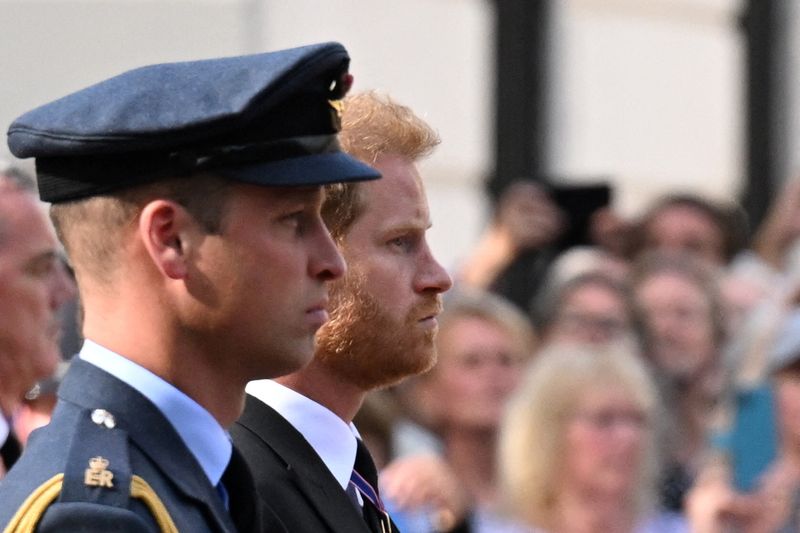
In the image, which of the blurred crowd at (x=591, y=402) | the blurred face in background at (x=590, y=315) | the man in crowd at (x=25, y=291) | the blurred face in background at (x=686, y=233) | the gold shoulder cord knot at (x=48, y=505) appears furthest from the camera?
A: the blurred face in background at (x=686, y=233)

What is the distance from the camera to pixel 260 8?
748cm

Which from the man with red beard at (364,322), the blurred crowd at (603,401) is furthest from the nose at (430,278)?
the blurred crowd at (603,401)

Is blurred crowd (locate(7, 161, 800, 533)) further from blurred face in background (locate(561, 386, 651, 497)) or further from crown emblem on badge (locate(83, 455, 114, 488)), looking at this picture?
crown emblem on badge (locate(83, 455, 114, 488))

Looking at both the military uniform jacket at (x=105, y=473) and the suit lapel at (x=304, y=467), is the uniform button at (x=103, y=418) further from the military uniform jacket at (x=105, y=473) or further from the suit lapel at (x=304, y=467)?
the suit lapel at (x=304, y=467)

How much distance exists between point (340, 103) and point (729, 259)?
4818 millimetres

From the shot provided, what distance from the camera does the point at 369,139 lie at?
2795mm

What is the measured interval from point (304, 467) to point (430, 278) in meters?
0.34

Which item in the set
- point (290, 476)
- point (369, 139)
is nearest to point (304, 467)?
point (290, 476)

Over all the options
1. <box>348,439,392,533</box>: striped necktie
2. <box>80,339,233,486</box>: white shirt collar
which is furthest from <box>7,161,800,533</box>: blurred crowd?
<box>80,339,233,486</box>: white shirt collar

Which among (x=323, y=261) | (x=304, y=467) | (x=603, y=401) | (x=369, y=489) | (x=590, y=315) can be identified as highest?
(x=323, y=261)

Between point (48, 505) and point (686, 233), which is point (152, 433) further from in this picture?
point (686, 233)

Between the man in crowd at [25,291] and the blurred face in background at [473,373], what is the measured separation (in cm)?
157

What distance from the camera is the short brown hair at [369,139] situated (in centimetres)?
277

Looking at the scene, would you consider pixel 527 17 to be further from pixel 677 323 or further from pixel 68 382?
pixel 68 382
